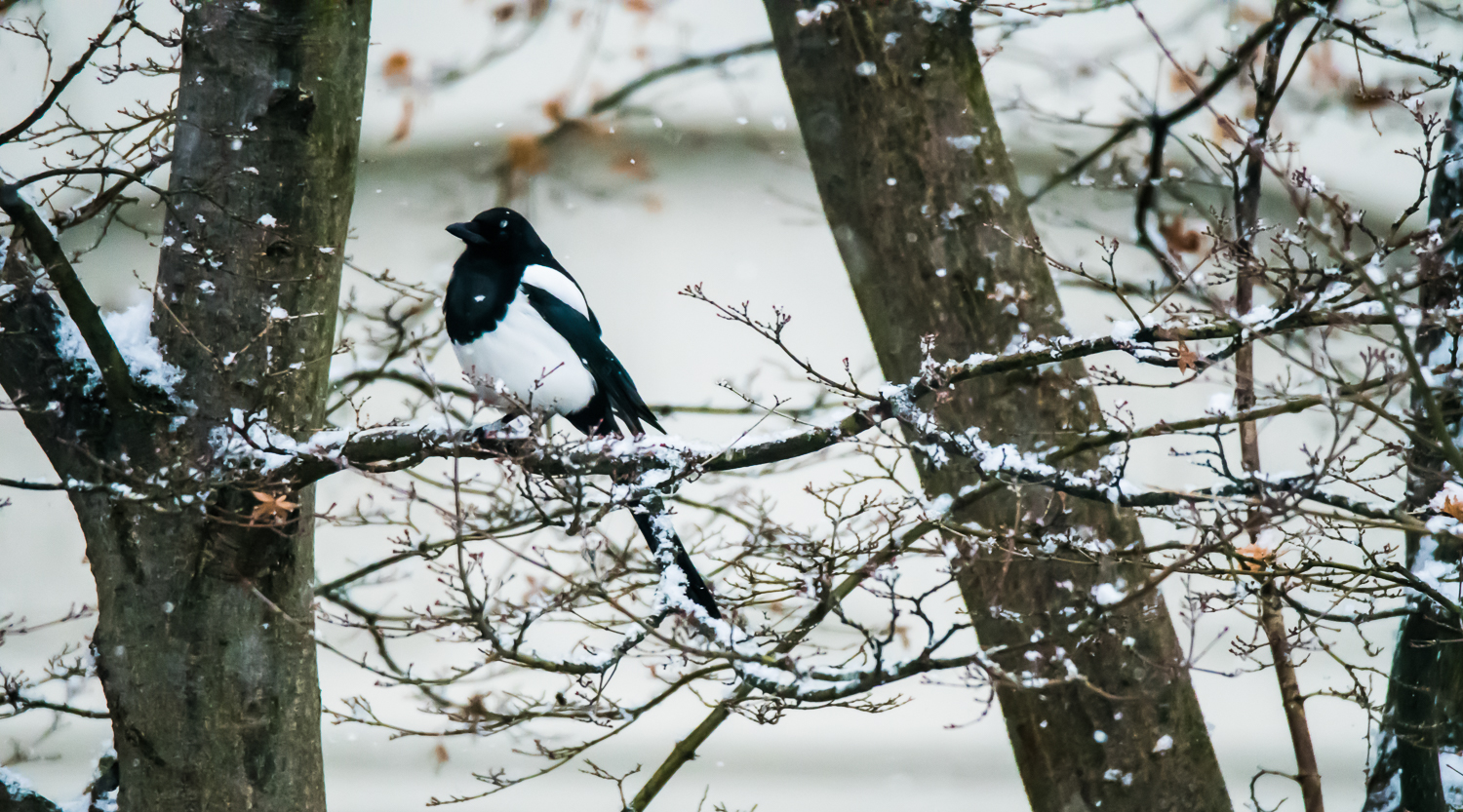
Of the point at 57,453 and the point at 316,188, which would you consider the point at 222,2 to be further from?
the point at 57,453

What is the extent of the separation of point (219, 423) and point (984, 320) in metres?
0.92

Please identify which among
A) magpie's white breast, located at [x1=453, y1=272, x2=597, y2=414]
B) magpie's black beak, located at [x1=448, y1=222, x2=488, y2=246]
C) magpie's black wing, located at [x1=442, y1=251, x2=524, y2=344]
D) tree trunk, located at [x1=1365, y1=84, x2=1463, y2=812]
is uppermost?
magpie's black beak, located at [x1=448, y1=222, x2=488, y2=246]

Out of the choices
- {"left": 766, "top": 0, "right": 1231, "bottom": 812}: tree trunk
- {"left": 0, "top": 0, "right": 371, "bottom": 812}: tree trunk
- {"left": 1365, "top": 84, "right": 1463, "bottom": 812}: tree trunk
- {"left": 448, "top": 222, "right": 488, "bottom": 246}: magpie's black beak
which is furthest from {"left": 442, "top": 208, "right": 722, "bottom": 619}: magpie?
{"left": 1365, "top": 84, "right": 1463, "bottom": 812}: tree trunk

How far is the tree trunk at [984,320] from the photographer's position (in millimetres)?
1321

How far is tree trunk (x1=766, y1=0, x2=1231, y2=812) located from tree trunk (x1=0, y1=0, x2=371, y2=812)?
66cm

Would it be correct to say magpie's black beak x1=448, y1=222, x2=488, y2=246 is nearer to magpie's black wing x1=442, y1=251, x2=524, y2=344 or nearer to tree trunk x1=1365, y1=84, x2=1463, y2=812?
magpie's black wing x1=442, y1=251, x2=524, y2=344

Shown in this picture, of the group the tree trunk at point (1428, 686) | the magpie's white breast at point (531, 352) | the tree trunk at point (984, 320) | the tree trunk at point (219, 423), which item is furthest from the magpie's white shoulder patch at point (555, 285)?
the tree trunk at point (1428, 686)

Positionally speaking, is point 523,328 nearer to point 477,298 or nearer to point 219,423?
point 477,298

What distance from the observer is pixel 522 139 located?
241 cm

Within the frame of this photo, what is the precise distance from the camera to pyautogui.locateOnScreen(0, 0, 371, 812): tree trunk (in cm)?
119

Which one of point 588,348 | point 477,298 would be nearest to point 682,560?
point 588,348

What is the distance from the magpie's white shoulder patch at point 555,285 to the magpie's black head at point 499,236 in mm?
35

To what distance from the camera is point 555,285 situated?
142 cm

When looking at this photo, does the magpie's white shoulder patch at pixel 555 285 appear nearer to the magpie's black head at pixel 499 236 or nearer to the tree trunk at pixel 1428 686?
the magpie's black head at pixel 499 236
